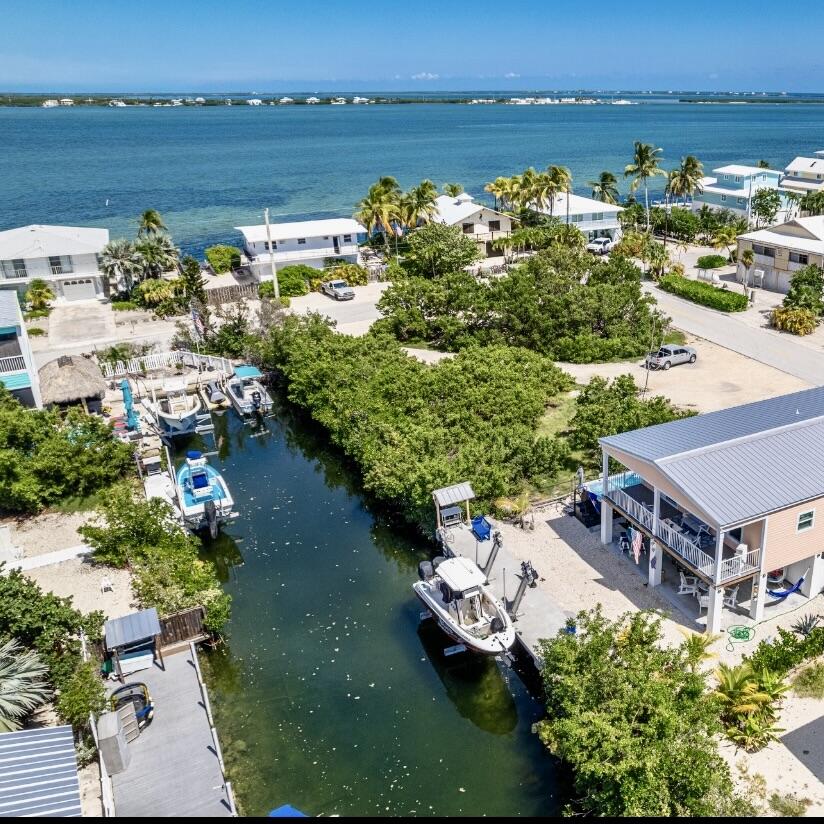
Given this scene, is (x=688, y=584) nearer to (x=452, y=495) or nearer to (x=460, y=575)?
(x=460, y=575)

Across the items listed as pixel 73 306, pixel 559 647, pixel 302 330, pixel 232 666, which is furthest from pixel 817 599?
pixel 73 306

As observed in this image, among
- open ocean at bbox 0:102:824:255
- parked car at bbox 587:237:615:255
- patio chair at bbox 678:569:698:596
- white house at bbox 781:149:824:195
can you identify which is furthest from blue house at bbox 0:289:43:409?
white house at bbox 781:149:824:195

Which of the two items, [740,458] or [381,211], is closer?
[740,458]

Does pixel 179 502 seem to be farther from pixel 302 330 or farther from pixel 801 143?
pixel 801 143

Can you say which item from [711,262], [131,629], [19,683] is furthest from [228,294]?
[19,683]

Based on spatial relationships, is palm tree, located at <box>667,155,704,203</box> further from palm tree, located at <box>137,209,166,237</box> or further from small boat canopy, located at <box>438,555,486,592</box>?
small boat canopy, located at <box>438,555,486,592</box>

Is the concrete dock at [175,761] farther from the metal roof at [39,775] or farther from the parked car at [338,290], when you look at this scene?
the parked car at [338,290]
